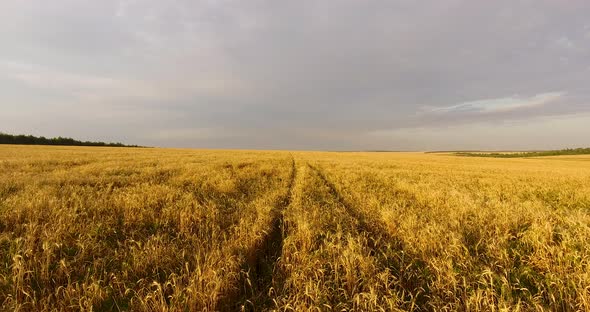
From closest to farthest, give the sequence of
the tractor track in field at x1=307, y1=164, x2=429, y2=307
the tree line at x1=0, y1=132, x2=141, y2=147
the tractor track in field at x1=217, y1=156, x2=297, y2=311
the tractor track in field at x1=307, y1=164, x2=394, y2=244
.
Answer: the tractor track in field at x1=217, y1=156, x2=297, y2=311 < the tractor track in field at x1=307, y1=164, x2=429, y2=307 < the tractor track in field at x1=307, y1=164, x2=394, y2=244 < the tree line at x1=0, y1=132, x2=141, y2=147

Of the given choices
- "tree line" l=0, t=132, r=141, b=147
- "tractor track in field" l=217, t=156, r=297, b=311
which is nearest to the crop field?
"tractor track in field" l=217, t=156, r=297, b=311

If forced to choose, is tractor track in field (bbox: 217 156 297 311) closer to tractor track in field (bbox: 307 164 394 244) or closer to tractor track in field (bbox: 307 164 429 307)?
tractor track in field (bbox: 307 164 429 307)

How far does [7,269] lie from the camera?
13.3ft

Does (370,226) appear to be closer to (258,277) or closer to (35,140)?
(258,277)

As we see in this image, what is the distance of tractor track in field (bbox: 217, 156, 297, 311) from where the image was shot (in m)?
3.65

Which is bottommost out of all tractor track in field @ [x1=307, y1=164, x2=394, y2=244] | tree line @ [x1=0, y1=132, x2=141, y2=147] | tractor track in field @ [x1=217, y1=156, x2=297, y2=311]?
tractor track in field @ [x1=217, y1=156, x2=297, y2=311]

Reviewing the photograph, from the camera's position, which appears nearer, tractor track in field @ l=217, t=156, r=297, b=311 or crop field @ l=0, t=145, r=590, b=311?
crop field @ l=0, t=145, r=590, b=311

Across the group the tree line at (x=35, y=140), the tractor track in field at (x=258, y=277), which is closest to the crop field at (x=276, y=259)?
the tractor track in field at (x=258, y=277)

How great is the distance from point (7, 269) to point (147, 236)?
6.59ft

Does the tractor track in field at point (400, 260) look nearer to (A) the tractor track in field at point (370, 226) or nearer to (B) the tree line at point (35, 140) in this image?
(A) the tractor track in field at point (370, 226)

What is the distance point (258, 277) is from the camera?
14.5ft

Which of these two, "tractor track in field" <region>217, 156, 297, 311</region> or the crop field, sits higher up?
the crop field

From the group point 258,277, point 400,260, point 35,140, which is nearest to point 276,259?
Result: point 258,277

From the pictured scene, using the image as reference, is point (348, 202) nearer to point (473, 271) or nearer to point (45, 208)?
point (473, 271)
